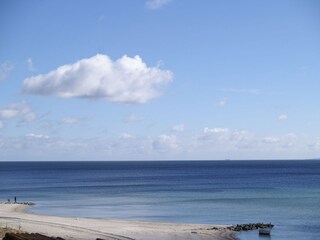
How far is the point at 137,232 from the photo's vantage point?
44750 millimetres

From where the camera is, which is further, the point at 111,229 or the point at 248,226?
the point at 248,226

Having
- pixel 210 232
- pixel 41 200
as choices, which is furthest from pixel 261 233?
pixel 41 200

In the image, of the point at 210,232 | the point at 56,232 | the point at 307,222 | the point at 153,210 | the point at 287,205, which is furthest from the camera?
the point at 287,205

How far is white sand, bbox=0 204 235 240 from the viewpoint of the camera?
1660 inches

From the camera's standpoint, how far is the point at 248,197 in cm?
8544

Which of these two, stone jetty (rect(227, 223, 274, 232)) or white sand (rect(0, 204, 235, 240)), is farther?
stone jetty (rect(227, 223, 274, 232))

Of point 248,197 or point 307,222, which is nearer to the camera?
point 307,222

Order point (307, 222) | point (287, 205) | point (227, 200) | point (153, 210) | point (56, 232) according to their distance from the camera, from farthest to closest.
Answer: point (227, 200) → point (287, 205) → point (153, 210) → point (307, 222) → point (56, 232)

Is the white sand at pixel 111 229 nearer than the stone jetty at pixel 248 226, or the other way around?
the white sand at pixel 111 229

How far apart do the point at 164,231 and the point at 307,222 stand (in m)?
18.1

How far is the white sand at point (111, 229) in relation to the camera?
4216 cm

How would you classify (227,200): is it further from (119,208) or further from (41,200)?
(41,200)

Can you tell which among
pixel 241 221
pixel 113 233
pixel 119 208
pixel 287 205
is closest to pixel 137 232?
pixel 113 233

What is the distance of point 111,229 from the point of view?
1813 inches
